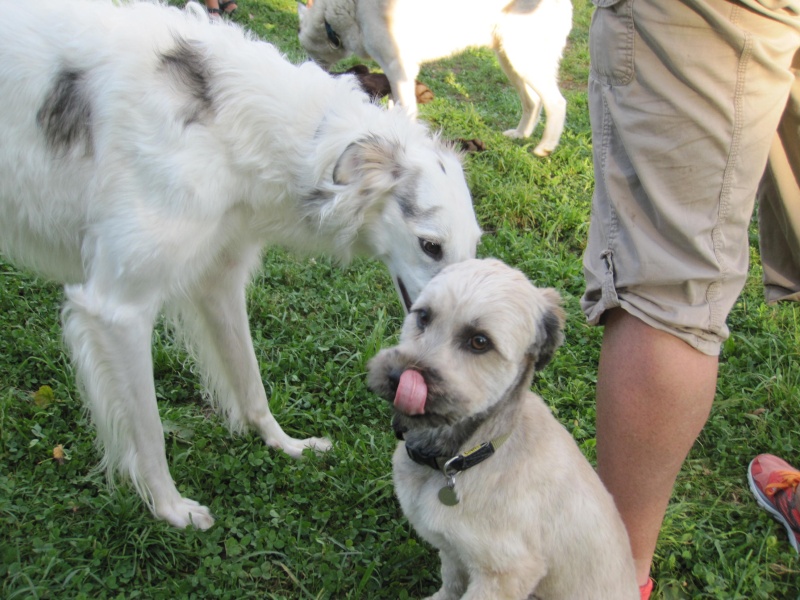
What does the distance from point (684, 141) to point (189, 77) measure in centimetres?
164

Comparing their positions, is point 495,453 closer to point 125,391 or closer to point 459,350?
point 459,350

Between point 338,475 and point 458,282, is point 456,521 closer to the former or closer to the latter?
point 458,282

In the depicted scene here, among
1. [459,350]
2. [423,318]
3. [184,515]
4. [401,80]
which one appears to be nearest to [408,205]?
[423,318]

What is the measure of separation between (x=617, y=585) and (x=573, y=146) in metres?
4.73

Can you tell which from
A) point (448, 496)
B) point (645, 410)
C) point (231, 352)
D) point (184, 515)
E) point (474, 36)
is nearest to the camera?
point (448, 496)

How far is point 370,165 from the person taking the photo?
2412 millimetres

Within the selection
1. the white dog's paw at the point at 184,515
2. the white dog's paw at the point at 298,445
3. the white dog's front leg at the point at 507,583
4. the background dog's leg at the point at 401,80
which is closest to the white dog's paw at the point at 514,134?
the background dog's leg at the point at 401,80

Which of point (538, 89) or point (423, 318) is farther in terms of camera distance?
point (538, 89)

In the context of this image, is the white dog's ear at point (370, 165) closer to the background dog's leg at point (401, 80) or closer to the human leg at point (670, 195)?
the human leg at point (670, 195)

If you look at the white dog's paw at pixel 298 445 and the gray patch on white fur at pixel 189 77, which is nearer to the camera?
the gray patch on white fur at pixel 189 77

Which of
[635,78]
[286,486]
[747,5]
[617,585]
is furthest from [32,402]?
[747,5]

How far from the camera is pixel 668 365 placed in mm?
2010

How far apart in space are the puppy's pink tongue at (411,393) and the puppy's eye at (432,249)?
0.65 meters

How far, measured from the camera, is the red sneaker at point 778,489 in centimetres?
273
